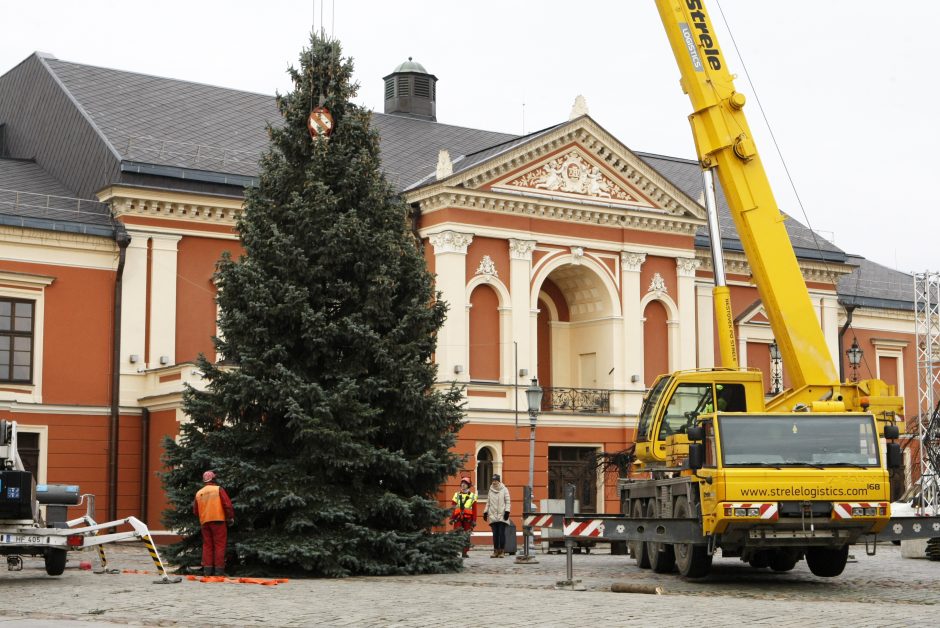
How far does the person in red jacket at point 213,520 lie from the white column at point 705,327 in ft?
82.2

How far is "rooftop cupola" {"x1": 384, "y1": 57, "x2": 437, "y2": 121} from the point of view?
48.2m

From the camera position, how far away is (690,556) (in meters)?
19.2

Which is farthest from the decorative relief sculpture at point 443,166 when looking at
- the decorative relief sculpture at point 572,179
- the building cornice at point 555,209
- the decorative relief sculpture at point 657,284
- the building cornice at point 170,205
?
the decorative relief sculpture at point 657,284

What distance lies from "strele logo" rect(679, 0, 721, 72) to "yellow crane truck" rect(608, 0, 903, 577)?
2cm

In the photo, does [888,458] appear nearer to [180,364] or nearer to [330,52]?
[330,52]

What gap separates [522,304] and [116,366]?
1100 cm

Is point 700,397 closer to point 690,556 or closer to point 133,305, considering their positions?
point 690,556

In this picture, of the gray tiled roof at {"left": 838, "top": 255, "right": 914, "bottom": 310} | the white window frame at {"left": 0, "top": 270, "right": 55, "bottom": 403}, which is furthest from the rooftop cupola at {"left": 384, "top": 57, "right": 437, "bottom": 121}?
the white window frame at {"left": 0, "top": 270, "right": 55, "bottom": 403}

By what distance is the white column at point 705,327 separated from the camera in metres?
42.6

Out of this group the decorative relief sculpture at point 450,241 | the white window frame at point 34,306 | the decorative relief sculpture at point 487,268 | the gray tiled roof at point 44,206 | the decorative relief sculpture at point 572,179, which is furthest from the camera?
the decorative relief sculpture at point 572,179

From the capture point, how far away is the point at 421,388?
68.9 feet

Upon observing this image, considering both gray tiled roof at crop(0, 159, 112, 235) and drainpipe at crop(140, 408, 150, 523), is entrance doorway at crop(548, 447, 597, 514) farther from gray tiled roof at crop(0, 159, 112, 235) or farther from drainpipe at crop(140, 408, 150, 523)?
gray tiled roof at crop(0, 159, 112, 235)

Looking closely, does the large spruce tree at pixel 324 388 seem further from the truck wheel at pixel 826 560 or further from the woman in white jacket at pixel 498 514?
the woman in white jacket at pixel 498 514

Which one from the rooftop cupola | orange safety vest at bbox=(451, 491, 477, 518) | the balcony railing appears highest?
the rooftop cupola
